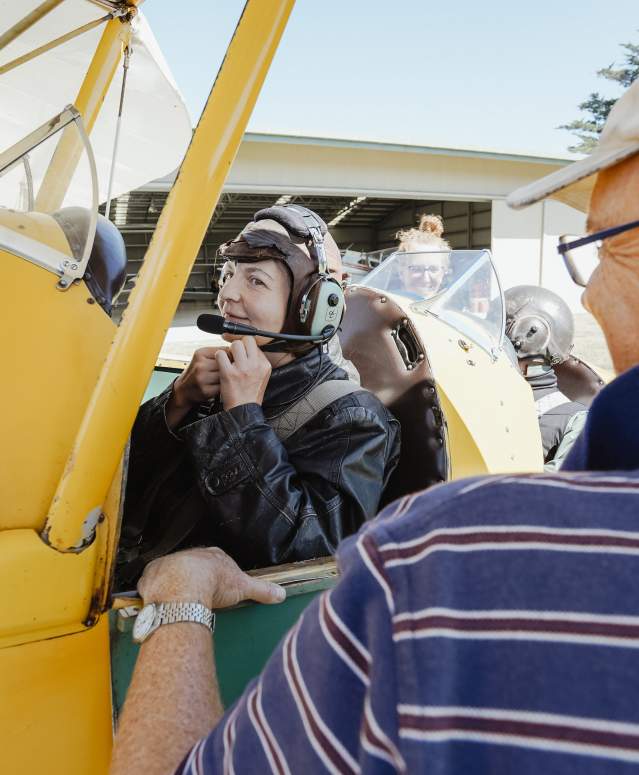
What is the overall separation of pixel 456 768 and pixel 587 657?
0.36 feet

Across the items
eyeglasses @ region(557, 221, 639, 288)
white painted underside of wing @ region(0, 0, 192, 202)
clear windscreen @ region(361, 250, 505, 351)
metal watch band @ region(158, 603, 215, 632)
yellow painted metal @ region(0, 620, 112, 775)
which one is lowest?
yellow painted metal @ region(0, 620, 112, 775)

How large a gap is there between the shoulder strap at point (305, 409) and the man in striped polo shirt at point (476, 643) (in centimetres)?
110

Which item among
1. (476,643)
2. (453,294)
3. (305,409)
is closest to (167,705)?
(476,643)

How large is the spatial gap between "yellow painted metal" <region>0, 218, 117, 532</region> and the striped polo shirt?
2.07ft

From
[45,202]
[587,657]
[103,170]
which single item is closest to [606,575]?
[587,657]

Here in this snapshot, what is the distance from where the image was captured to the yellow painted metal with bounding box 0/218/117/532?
3.20 ft

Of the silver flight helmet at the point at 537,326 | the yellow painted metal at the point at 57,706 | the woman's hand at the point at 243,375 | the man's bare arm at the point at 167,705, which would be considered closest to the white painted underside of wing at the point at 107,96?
the woman's hand at the point at 243,375

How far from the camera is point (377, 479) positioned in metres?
1.58

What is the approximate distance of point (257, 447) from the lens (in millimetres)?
1414

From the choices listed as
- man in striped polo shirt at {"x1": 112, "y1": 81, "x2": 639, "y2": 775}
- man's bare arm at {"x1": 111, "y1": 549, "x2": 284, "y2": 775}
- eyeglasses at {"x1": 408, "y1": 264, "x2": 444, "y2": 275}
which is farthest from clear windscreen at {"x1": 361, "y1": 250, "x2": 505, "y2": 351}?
man in striped polo shirt at {"x1": 112, "y1": 81, "x2": 639, "y2": 775}

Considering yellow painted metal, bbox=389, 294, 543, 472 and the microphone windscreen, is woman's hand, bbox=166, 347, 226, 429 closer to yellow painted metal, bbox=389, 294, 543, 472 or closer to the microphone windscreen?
the microphone windscreen

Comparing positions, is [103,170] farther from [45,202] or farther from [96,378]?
[96,378]

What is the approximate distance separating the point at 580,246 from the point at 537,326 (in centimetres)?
299

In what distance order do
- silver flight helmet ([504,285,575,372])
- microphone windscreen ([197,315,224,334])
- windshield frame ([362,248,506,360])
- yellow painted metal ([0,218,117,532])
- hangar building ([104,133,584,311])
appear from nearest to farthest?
yellow painted metal ([0,218,117,532])
microphone windscreen ([197,315,224,334])
windshield frame ([362,248,506,360])
silver flight helmet ([504,285,575,372])
hangar building ([104,133,584,311])
